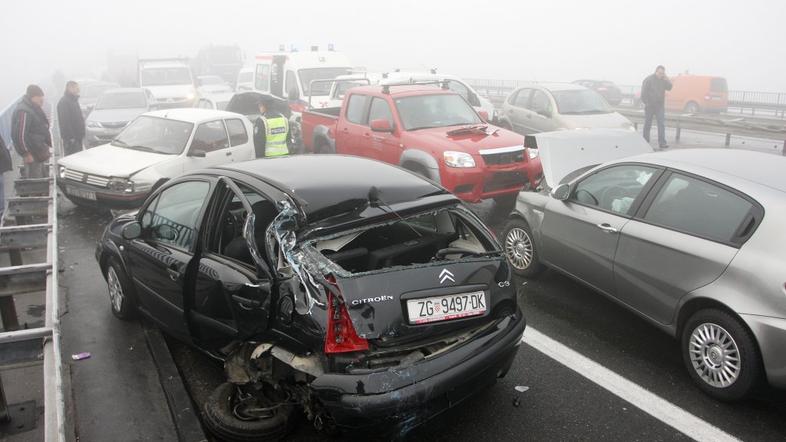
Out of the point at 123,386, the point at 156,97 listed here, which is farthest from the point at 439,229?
the point at 156,97

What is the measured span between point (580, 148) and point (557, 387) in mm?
3245

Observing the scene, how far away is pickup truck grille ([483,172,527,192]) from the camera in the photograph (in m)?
8.41

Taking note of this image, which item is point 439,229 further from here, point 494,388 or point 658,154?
point 658,154

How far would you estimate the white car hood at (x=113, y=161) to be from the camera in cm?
881

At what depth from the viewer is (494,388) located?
167 inches

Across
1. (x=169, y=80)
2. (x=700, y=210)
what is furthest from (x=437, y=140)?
(x=169, y=80)

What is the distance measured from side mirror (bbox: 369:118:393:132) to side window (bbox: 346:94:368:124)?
0.92 meters

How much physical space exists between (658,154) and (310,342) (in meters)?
3.56

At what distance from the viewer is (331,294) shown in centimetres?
321

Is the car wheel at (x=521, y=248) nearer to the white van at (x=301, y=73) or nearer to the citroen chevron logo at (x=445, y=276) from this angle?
the citroen chevron logo at (x=445, y=276)

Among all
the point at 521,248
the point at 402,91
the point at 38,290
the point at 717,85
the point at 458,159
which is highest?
the point at 717,85

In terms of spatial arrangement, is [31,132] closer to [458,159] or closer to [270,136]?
[270,136]

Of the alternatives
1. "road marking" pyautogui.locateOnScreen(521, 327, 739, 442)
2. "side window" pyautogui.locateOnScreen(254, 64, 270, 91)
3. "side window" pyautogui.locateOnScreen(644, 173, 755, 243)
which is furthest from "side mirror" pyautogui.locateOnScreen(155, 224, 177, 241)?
"side window" pyautogui.locateOnScreen(254, 64, 270, 91)

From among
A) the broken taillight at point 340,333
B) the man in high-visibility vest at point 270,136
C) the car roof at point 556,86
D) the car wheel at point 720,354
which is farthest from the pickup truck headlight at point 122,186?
the car roof at point 556,86
